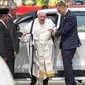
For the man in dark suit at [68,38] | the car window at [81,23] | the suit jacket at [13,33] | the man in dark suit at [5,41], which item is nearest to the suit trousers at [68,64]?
the man in dark suit at [68,38]

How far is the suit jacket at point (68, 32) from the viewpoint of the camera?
25.3 ft

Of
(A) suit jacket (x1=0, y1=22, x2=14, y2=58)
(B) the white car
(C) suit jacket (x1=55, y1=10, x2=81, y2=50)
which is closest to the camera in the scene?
(A) suit jacket (x1=0, y1=22, x2=14, y2=58)

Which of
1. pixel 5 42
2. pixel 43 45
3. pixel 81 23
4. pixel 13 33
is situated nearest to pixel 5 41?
pixel 5 42

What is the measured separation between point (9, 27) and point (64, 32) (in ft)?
3.36

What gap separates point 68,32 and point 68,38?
0.38ft

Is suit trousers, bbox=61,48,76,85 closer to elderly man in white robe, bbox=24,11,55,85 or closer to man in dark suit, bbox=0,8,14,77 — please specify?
elderly man in white robe, bbox=24,11,55,85

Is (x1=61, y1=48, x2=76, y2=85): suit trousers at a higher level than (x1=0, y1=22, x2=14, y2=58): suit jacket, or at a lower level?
lower

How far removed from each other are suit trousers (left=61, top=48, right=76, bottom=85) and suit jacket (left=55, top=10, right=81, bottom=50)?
0.09 meters

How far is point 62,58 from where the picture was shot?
796cm

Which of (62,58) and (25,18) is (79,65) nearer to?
(62,58)

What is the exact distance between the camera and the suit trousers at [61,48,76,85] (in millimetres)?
7789

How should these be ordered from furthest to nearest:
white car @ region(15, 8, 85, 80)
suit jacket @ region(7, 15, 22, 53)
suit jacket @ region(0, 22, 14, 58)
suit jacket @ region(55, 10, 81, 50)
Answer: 1. white car @ region(15, 8, 85, 80)
2. suit jacket @ region(55, 10, 81, 50)
3. suit jacket @ region(7, 15, 22, 53)
4. suit jacket @ region(0, 22, 14, 58)

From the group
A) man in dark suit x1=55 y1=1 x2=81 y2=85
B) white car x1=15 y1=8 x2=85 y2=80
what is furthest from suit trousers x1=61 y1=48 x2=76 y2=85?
white car x1=15 y1=8 x2=85 y2=80

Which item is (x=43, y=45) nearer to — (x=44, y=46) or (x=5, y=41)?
(x=44, y=46)
